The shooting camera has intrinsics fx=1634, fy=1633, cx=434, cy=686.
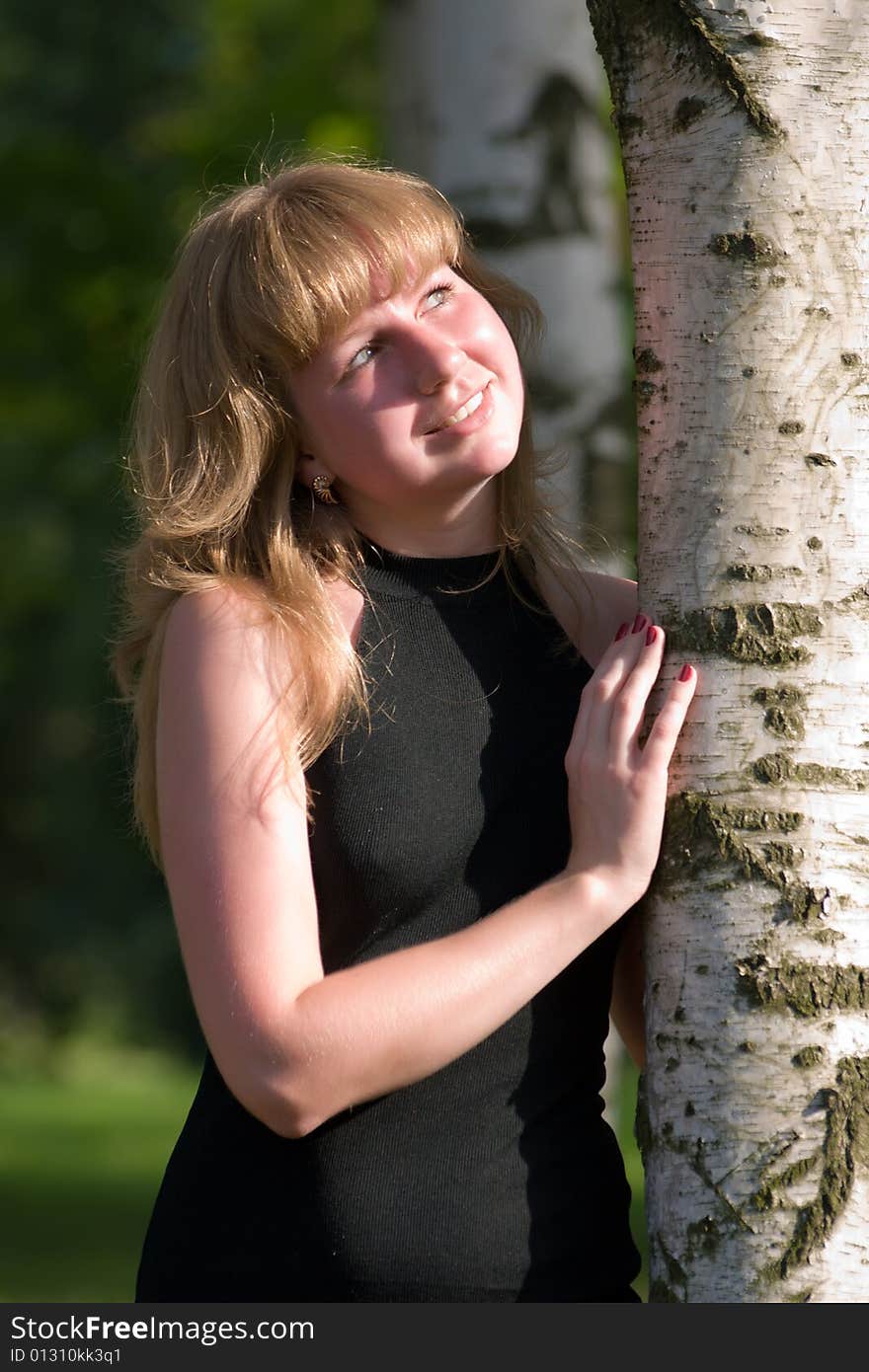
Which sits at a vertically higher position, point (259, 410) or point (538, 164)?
point (259, 410)

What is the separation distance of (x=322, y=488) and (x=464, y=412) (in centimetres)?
24

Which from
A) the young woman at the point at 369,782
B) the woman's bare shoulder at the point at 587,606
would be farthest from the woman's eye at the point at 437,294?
the woman's bare shoulder at the point at 587,606

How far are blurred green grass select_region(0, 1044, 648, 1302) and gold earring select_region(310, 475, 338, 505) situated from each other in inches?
184

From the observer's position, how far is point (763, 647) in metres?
2.12

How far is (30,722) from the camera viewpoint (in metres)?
21.9

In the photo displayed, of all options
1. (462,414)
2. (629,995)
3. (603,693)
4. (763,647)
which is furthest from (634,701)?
(629,995)

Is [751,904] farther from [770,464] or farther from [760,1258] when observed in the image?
[770,464]

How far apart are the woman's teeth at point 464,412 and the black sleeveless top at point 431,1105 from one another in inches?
9.5

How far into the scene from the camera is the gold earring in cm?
235

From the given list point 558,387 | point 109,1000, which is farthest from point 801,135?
point 109,1000

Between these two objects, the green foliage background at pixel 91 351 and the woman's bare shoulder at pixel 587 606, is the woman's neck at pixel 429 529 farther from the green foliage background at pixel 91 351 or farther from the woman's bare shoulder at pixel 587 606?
the green foliage background at pixel 91 351

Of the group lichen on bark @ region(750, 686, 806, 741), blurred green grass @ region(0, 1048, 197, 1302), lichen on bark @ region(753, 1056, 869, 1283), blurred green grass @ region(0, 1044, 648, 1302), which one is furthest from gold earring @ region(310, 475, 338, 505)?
blurred green grass @ region(0, 1048, 197, 1302)

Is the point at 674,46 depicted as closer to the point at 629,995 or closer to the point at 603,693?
the point at 603,693

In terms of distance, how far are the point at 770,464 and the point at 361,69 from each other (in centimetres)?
920
